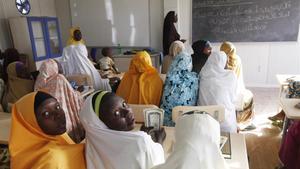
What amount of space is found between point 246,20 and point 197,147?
4.65 meters

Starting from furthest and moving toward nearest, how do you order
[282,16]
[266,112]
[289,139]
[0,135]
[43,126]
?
[282,16] → [266,112] → [289,139] → [0,135] → [43,126]

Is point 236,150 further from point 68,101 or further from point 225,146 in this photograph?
point 68,101

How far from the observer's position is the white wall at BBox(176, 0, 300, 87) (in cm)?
489

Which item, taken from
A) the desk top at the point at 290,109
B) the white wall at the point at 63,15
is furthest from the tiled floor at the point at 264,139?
the white wall at the point at 63,15

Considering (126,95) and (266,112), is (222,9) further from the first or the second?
(126,95)

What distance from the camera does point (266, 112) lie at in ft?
12.6

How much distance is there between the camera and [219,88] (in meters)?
2.14

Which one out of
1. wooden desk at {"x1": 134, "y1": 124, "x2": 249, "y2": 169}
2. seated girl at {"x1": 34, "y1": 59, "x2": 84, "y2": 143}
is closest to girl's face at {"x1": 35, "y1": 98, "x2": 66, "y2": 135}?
wooden desk at {"x1": 134, "y1": 124, "x2": 249, "y2": 169}

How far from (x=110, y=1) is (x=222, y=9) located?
2.48 meters

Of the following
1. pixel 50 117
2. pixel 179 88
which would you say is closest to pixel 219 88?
pixel 179 88

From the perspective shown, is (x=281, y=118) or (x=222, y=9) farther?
(x=222, y=9)

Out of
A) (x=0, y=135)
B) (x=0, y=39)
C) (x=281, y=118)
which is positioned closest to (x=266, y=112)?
(x=281, y=118)

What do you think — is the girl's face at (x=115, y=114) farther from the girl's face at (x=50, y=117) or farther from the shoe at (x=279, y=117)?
the shoe at (x=279, y=117)

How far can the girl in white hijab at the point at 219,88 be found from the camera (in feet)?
7.02
